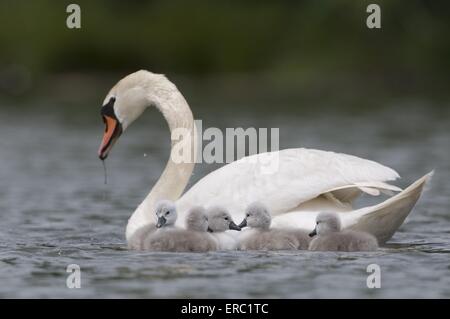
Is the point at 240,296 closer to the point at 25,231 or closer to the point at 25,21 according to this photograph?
the point at 25,231

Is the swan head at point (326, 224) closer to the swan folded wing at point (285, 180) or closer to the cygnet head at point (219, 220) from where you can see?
the swan folded wing at point (285, 180)

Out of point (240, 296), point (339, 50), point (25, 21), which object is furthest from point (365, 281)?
point (25, 21)

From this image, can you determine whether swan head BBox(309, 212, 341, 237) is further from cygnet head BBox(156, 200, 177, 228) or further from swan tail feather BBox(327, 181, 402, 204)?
cygnet head BBox(156, 200, 177, 228)

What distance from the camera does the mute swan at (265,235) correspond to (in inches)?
453

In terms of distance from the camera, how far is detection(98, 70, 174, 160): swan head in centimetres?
1331

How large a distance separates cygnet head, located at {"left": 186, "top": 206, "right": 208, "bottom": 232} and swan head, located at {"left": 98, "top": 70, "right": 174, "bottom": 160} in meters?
1.99

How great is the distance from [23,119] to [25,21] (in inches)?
436

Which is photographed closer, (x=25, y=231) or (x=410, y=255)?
(x=410, y=255)

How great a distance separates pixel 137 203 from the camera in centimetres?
1653

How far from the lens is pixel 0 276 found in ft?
34.9

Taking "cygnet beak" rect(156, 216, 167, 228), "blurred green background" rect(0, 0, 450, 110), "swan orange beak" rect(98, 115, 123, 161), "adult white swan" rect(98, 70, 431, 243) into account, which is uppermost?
"blurred green background" rect(0, 0, 450, 110)

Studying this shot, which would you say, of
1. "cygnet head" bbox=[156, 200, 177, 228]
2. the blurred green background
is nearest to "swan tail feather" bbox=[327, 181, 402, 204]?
"cygnet head" bbox=[156, 200, 177, 228]

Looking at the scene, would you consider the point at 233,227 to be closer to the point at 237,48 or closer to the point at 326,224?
the point at 326,224

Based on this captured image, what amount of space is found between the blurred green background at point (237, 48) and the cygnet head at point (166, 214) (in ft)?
73.4
